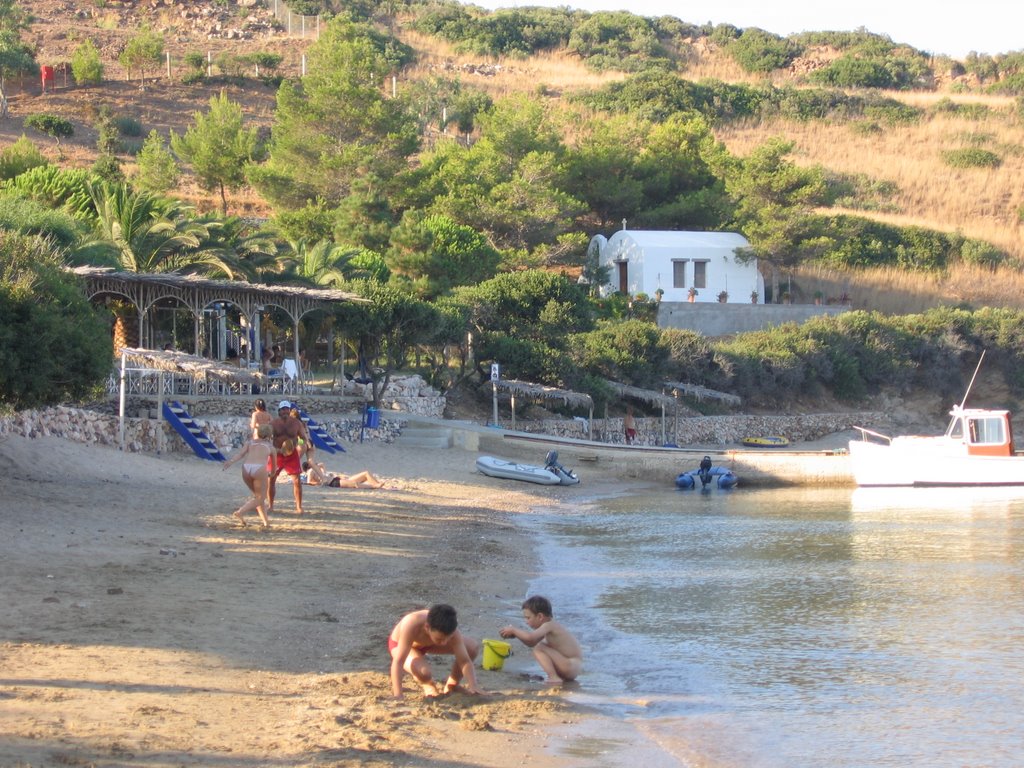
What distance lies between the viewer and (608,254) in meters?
48.1

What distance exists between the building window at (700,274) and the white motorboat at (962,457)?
19.2 m

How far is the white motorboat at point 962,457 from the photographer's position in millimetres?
27750

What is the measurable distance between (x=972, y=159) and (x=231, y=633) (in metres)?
78.8

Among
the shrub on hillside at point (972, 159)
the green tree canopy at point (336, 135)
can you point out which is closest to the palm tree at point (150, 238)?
the green tree canopy at point (336, 135)

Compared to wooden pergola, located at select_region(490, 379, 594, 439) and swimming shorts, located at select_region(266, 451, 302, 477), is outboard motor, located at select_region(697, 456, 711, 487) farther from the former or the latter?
swimming shorts, located at select_region(266, 451, 302, 477)

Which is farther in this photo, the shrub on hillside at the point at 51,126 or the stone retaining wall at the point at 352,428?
the shrub on hillside at the point at 51,126

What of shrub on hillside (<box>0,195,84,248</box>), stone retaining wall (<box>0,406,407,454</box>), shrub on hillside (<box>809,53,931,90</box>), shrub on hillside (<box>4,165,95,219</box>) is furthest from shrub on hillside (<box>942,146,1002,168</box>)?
stone retaining wall (<box>0,406,407,454</box>)

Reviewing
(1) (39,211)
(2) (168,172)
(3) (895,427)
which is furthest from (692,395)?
(2) (168,172)

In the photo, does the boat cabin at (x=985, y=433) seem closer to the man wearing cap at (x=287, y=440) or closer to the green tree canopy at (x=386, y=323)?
the green tree canopy at (x=386, y=323)

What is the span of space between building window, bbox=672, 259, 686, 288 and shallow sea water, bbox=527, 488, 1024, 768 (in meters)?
26.9

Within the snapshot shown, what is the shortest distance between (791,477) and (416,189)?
20703 millimetres

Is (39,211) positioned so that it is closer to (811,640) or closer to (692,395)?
(692,395)

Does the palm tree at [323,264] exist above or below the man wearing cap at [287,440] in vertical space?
above

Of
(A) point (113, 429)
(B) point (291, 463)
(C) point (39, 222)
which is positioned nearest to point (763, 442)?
(C) point (39, 222)
